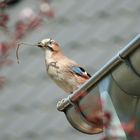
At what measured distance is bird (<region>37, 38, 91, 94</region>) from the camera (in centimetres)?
693

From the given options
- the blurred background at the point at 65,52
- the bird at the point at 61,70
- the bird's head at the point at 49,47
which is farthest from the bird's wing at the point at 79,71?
the blurred background at the point at 65,52

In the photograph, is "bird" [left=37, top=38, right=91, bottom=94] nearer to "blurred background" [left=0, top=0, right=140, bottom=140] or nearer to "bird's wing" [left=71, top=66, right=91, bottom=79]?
"bird's wing" [left=71, top=66, right=91, bottom=79]

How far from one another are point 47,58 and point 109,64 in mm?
2435

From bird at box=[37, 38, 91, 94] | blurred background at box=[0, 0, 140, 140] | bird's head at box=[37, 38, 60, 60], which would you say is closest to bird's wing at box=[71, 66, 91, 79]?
bird at box=[37, 38, 91, 94]

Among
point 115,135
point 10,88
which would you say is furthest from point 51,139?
point 115,135

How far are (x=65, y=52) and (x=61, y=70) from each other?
260 cm

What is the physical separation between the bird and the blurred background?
5.55 ft

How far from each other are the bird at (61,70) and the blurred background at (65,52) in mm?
1691

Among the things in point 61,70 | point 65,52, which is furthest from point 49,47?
point 65,52

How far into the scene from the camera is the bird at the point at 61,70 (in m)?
6.93

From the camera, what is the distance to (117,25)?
9539mm

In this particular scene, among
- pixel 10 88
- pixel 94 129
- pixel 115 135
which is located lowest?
pixel 115 135

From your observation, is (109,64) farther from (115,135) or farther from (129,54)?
(115,135)

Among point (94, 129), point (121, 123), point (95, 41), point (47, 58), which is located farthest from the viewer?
point (95, 41)
